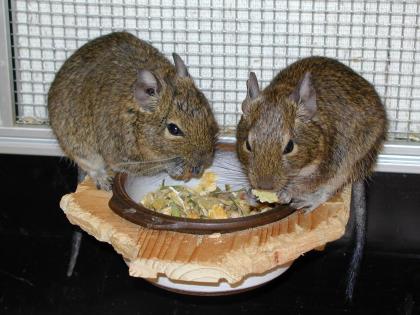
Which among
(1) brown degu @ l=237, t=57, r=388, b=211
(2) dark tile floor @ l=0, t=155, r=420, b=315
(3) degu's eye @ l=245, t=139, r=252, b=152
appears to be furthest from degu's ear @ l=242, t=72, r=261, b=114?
(2) dark tile floor @ l=0, t=155, r=420, b=315

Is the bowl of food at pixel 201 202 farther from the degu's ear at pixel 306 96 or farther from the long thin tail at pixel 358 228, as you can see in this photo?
the long thin tail at pixel 358 228

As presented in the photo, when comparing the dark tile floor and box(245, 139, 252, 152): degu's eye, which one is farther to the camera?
the dark tile floor

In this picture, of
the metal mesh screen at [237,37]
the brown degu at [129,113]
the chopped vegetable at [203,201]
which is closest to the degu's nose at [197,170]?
the brown degu at [129,113]

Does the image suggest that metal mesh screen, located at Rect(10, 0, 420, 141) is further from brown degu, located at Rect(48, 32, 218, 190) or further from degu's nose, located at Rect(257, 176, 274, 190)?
degu's nose, located at Rect(257, 176, 274, 190)


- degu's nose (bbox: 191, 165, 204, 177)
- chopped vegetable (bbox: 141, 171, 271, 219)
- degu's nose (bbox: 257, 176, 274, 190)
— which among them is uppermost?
degu's nose (bbox: 257, 176, 274, 190)

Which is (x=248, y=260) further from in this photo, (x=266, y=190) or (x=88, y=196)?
(x=88, y=196)

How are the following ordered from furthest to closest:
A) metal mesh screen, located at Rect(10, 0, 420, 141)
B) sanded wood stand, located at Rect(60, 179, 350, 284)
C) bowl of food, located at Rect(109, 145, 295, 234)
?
1. metal mesh screen, located at Rect(10, 0, 420, 141)
2. bowl of food, located at Rect(109, 145, 295, 234)
3. sanded wood stand, located at Rect(60, 179, 350, 284)
